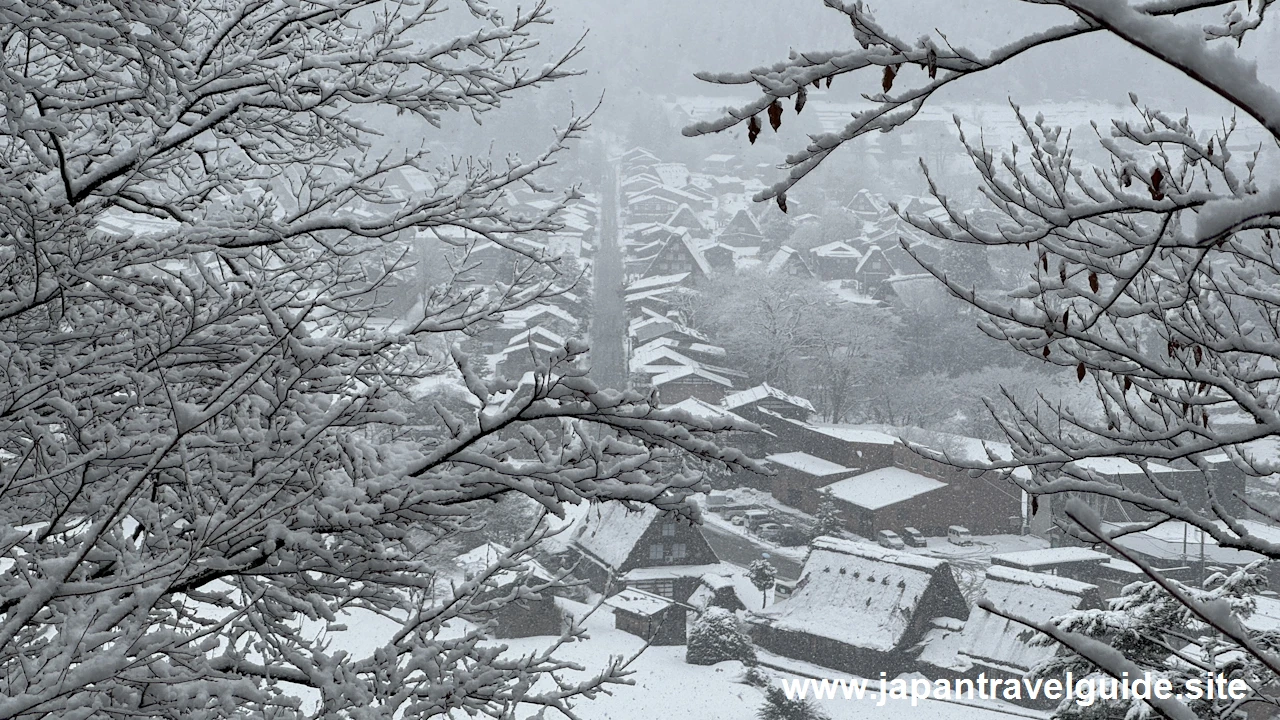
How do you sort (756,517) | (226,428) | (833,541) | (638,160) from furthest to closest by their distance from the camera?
(638,160) < (756,517) < (833,541) < (226,428)

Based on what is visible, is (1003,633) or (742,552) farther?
(742,552)

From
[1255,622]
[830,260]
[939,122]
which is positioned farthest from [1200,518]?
[939,122]

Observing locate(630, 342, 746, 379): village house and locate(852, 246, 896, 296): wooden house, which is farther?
locate(852, 246, 896, 296): wooden house

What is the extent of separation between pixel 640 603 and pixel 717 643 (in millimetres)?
2411

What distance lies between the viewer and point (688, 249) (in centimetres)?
4697

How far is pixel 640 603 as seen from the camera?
59.2ft

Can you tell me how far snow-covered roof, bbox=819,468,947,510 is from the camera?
83.5 ft

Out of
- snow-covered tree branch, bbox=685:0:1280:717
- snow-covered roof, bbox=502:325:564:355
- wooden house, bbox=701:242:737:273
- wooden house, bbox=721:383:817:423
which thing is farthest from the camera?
wooden house, bbox=701:242:737:273

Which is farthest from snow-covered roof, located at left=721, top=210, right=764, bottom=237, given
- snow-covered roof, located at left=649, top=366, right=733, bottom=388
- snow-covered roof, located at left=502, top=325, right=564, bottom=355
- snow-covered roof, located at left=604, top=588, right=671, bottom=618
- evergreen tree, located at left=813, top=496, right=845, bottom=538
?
snow-covered roof, located at left=604, top=588, right=671, bottom=618

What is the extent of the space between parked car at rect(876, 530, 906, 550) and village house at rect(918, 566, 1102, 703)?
5.82m

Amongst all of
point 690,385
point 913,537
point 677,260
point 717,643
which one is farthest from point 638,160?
point 717,643

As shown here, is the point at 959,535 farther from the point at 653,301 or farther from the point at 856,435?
the point at 653,301

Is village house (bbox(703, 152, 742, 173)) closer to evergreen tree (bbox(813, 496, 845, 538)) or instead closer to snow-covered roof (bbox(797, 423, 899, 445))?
snow-covered roof (bbox(797, 423, 899, 445))

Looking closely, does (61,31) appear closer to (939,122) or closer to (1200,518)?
(1200,518)
